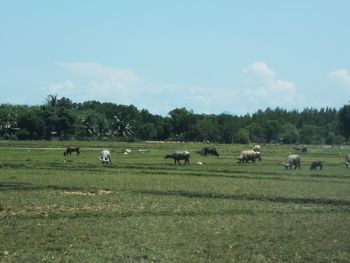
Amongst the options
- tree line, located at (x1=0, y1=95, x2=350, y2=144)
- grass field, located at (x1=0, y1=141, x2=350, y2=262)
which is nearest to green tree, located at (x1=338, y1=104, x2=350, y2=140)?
tree line, located at (x1=0, y1=95, x2=350, y2=144)

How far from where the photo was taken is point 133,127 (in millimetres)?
181125

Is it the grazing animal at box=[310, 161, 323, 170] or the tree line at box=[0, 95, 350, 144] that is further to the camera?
the tree line at box=[0, 95, 350, 144]

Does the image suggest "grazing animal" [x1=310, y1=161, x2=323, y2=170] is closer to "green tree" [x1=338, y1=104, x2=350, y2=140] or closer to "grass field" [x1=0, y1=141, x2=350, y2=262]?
"grass field" [x1=0, y1=141, x2=350, y2=262]

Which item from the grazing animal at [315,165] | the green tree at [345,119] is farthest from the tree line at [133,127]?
→ the grazing animal at [315,165]

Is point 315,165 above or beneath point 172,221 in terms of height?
above

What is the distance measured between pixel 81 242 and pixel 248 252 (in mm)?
4583

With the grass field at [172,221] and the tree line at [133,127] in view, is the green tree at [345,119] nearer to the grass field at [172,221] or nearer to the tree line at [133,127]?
the tree line at [133,127]

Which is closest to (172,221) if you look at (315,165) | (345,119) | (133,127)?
(315,165)

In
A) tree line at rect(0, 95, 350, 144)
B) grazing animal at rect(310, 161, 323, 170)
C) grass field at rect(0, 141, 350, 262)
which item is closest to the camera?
grass field at rect(0, 141, 350, 262)

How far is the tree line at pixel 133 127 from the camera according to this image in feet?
475

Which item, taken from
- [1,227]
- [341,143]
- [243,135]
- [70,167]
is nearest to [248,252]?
[1,227]

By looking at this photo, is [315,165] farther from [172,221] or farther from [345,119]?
[345,119]

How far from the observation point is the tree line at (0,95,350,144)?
14488 cm

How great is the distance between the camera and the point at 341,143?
19362 centimetres
